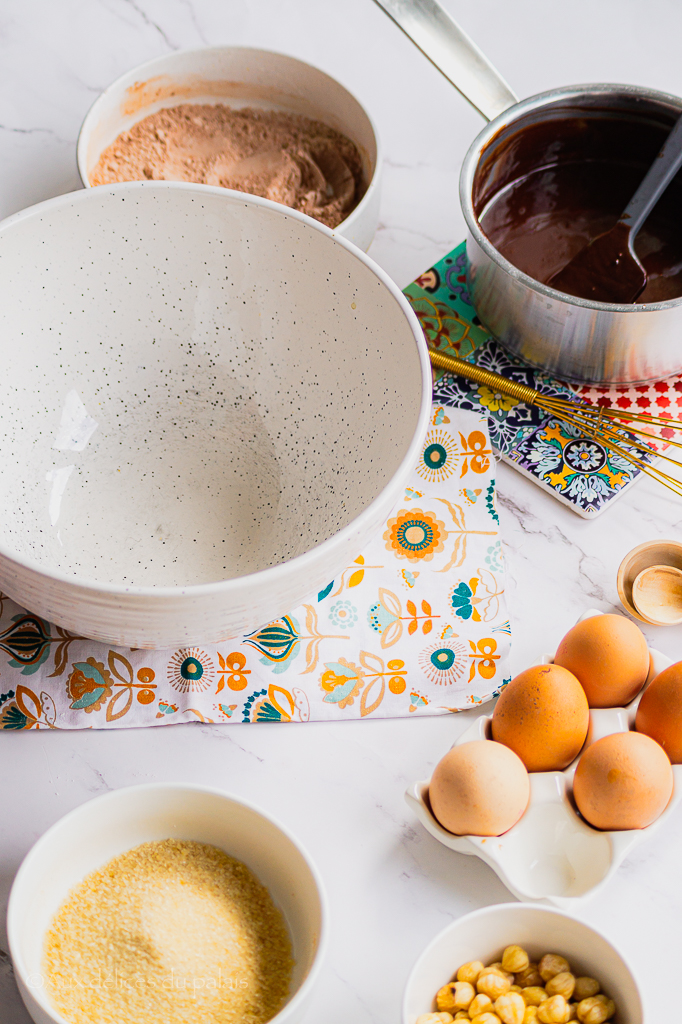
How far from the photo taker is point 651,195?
0.82 m

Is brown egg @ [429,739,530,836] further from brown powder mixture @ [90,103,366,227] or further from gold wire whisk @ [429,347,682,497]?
brown powder mixture @ [90,103,366,227]

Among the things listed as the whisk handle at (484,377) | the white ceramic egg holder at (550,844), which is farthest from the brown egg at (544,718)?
the whisk handle at (484,377)

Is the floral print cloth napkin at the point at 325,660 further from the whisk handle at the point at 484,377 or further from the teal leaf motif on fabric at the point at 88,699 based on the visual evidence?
the whisk handle at the point at 484,377

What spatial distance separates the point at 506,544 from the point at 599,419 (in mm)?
164

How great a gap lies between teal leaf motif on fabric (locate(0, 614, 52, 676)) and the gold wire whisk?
0.45m

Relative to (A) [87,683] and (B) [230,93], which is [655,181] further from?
(A) [87,683]

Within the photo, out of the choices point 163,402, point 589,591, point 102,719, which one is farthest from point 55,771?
point 589,591

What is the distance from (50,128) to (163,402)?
0.46 metres

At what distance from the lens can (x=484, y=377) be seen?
853 mm

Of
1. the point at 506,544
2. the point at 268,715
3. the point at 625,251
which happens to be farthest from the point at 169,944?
the point at 625,251

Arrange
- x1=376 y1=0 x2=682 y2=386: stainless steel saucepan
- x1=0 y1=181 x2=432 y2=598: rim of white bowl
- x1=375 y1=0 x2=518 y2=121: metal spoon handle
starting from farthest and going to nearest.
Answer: x1=375 y1=0 x2=518 y2=121: metal spoon handle → x1=376 y1=0 x2=682 y2=386: stainless steel saucepan → x1=0 y1=181 x2=432 y2=598: rim of white bowl

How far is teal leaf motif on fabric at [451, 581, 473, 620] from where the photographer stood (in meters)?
0.75

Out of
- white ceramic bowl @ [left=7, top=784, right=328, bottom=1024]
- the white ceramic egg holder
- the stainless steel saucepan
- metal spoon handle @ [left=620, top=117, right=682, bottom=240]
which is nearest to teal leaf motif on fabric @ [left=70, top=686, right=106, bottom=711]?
white ceramic bowl @ [left=7, top=784, right=328, bottom=1024]

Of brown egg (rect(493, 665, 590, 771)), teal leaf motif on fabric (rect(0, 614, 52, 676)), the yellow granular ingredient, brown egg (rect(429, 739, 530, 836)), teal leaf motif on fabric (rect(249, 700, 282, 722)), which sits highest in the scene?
teal leaf motif on fabric (rect(0, 614, 52, 676))
